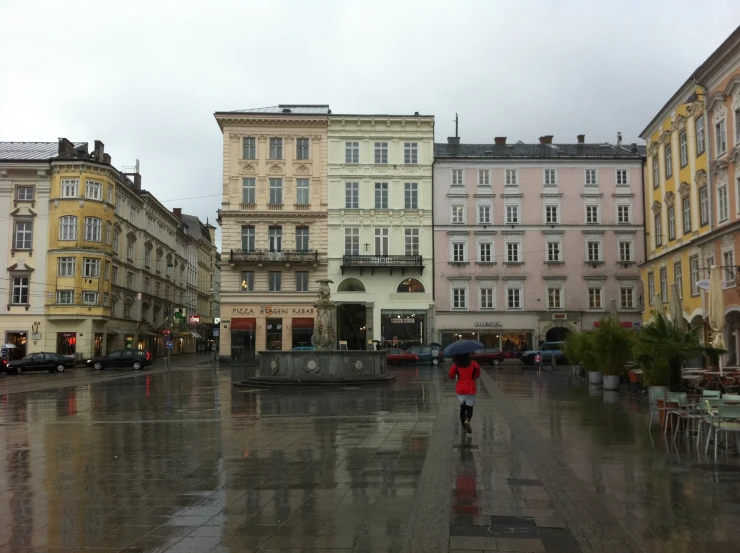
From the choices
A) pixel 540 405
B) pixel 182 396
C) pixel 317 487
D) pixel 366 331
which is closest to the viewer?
pixel 317 487

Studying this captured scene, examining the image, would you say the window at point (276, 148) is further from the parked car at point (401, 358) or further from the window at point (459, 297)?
the parked car at point (401, 358)

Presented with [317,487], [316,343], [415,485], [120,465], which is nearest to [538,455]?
[415,485]

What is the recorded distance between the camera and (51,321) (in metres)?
53.7

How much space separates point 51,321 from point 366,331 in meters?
24.8

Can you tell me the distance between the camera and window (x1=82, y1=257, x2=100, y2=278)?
54.2m

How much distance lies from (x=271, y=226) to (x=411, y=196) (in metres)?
11.2

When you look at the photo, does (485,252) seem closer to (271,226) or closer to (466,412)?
(271,226)

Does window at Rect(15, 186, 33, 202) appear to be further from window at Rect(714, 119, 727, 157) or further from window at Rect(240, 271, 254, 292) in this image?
window at Rect(714, 119, 727, 157)

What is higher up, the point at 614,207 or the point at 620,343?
the point at 614,207

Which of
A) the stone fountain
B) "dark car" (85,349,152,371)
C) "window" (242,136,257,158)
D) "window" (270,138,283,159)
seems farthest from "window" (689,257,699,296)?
"dark car" (85,349,152,371)

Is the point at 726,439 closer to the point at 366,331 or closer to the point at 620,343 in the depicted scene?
the point at 620,343

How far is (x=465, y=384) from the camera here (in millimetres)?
12828

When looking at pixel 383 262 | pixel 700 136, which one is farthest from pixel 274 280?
pixel 700 136

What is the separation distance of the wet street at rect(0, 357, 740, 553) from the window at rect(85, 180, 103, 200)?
41.7 meters
